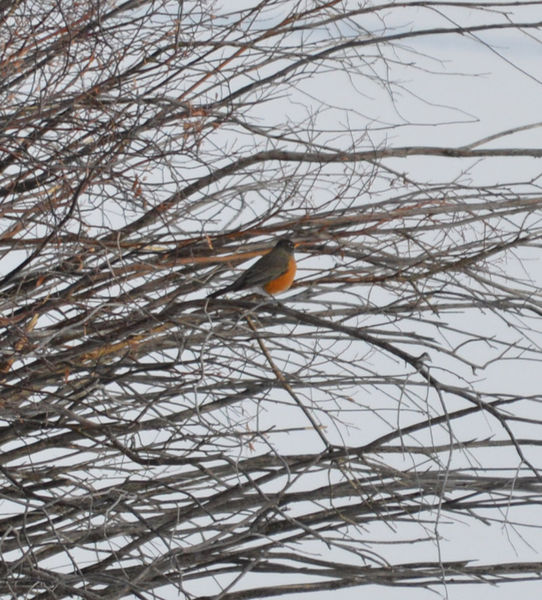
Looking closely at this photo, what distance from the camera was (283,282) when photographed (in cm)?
361

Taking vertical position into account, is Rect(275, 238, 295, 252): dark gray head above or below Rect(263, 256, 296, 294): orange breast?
above

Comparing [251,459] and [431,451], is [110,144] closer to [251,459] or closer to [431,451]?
[251,459]

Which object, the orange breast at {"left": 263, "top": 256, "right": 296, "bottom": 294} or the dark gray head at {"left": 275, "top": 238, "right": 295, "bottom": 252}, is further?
the orange breast at {"left": 263, "top": 256, "right": 296, "bottom": 294}

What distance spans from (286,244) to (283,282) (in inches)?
6.3

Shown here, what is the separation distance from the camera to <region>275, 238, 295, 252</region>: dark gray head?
3.48m

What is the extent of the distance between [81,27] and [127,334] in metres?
1.21

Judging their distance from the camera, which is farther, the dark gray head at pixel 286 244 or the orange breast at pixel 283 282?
the orange breast at pixel 283 282

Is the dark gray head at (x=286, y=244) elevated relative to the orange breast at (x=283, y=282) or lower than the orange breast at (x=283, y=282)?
elevated

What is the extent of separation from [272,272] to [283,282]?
98mm

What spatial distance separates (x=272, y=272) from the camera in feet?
11.6

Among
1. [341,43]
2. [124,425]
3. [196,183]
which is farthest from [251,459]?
[341,43]

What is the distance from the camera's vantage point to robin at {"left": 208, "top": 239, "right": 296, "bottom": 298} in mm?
3506

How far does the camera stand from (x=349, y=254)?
3.49 m

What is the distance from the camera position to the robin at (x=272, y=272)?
351 centimetres
